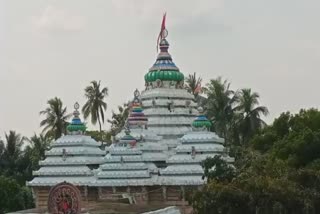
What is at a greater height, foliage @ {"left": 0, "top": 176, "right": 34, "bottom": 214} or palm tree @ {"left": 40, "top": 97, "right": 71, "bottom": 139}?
palm tree @ {"left": 40, "top": 97, "right": 71, "bottom": 139}

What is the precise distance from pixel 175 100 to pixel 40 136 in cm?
1626

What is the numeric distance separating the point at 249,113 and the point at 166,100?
877 centimetres

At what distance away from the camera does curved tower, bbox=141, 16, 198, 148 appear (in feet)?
148

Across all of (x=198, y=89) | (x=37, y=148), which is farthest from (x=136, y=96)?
(x=37, y=148)

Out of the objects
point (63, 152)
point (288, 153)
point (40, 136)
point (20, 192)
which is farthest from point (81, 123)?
point (40, 136)

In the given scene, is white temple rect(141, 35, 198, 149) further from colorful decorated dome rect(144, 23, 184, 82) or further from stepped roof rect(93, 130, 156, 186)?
stepped roof rect(93, 130, 156, 186)

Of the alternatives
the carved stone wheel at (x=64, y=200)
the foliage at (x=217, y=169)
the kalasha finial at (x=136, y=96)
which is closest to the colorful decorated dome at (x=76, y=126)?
the kalasha finial at (x=136, y=96)

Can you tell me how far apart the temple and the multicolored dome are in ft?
0.33

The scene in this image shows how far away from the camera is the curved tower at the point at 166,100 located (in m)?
45.1

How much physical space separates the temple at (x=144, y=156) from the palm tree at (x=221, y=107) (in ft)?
24.8

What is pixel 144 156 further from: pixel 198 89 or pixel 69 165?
pixel 198 89

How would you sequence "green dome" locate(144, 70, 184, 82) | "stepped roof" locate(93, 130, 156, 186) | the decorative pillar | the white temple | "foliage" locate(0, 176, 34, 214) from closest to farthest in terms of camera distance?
"foliage" locate(0, 176, 34, 214)
"stepped roof" locate(93, 130, 156, 186)
the decorative pillar
the white temple
"green dome" locate(144, 70, 184, 82)

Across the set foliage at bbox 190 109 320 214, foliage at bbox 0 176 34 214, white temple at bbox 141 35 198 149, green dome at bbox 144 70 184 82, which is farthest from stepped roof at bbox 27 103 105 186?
foliage at bbox 190 109 320 214

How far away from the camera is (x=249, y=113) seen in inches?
2087
